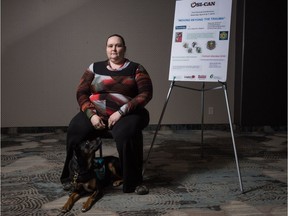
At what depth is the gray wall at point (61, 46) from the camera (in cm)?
441

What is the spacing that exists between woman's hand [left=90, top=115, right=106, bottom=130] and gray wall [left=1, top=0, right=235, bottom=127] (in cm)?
238

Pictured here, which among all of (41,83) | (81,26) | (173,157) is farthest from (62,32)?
(173,157)

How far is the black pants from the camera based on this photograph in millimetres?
2189

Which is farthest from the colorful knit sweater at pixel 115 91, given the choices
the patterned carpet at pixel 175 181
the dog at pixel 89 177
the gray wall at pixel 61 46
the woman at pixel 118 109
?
the gray wall at pixel 61 46

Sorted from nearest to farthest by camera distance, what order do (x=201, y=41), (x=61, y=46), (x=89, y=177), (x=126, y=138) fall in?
(x=89, y=177) < (x=126, y=138) < (x=201, y=41) < (x=61, y=46)

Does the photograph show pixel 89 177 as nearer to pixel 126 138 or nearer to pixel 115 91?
pixel 126 138

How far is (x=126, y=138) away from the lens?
2.18 metres

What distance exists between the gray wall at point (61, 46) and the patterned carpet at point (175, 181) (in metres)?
0.69

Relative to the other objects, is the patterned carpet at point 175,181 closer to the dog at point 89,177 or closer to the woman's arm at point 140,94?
the dog at point 89,177

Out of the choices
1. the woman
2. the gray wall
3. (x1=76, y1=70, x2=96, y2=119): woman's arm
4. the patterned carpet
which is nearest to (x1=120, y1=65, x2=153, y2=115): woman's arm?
the woman

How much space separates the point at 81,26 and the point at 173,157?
2.45 metres

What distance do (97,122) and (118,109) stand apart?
0.19m

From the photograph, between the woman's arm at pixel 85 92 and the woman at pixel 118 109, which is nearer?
the woman at pixel 118 109

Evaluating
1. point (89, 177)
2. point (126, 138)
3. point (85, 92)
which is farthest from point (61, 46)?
point (89, 177)
